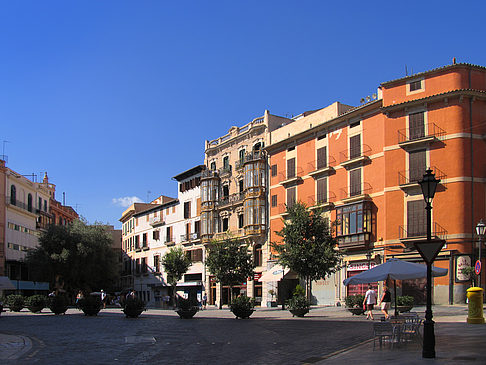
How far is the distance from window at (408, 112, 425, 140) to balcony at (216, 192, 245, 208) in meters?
19.9

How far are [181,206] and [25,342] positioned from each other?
48.4 m

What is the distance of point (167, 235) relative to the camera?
68062 mm

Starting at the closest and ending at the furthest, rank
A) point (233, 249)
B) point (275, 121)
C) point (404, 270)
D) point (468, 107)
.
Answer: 1. point (404, 270)
2. point (468, 107)
3. point (233, 249)
4. point (275, 121)

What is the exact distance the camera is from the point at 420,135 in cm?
3600

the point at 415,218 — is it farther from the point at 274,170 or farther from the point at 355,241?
the point at 274,170

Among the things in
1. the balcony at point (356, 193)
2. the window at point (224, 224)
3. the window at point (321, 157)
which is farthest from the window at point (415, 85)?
the window at point (224, 224)

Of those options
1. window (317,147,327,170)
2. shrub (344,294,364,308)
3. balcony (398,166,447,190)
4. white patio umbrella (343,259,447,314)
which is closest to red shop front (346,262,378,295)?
balcony (398,166,447,190)

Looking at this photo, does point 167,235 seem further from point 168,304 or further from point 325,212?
point 325,212

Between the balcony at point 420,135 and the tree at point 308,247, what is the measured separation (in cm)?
766

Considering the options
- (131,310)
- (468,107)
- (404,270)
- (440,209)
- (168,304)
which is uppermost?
(468,107)

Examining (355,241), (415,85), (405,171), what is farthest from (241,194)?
(415,85)

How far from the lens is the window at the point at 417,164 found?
117 feet

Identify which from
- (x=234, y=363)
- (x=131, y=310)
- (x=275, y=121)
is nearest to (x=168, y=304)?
(x=275, y=121)

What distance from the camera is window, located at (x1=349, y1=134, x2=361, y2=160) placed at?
3997 cm
